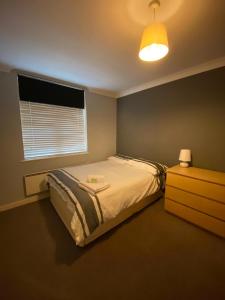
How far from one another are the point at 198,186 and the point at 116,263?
1424 mm

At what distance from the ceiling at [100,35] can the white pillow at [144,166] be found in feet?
5.51

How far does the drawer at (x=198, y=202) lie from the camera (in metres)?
1.79

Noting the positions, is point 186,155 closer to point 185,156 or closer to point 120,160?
point 185,156

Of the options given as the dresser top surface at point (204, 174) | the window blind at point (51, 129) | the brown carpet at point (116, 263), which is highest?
the window blind at point (51, 129)

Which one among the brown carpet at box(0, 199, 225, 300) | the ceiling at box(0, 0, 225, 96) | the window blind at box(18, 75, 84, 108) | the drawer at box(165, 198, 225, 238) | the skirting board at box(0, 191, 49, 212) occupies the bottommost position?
the brown carpet at box(0, 199, 225, 300)

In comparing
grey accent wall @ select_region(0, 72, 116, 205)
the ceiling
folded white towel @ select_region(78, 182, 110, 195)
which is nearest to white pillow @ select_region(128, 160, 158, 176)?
folded white towel @ select_region(78, 182, 110, 195)

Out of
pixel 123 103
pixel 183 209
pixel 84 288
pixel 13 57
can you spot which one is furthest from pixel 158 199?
pixel 13 57

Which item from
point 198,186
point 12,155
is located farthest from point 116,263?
point 12,155

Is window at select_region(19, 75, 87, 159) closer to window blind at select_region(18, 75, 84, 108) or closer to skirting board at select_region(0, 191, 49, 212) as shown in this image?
window blind at select_region(18, 75, 84, 108)

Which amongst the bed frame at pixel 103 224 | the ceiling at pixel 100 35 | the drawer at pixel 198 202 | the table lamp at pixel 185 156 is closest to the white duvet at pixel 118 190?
the bed frame at pixel 103 224

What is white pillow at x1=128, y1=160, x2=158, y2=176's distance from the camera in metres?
2.49

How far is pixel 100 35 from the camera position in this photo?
60.1 inches

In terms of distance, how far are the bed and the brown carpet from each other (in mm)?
198

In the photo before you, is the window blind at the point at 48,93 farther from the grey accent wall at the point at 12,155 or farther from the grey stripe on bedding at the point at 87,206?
the grey stripe on bedding at the point at 87,206
